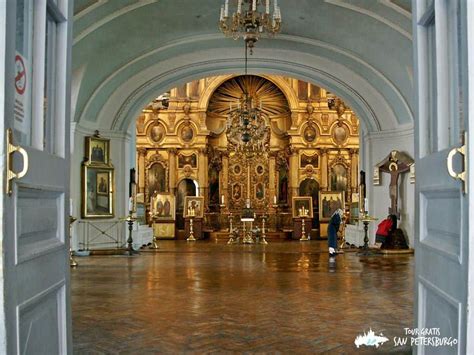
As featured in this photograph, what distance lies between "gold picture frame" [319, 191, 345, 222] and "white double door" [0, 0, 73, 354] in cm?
2078

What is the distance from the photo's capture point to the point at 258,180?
81.4ft

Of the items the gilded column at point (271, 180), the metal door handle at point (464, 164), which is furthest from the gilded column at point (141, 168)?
the metal door handle at point (464, 164)

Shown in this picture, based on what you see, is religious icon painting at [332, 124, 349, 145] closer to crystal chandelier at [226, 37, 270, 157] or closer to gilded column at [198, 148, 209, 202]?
crystal chandelier at [226, 37, 270, 157]

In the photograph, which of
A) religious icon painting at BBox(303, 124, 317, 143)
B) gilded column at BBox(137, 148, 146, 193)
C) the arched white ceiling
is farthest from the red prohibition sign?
religious icon painting at BBox(303, 124, 317, 143)

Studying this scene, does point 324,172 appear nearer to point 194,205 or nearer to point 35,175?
point 194,205

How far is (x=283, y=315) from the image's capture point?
5918 millimetres

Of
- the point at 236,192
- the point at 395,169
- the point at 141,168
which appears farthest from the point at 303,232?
the point at 395,169

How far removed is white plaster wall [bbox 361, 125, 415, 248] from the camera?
1512 cm

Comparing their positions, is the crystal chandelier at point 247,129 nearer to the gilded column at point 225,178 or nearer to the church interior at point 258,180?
the church interior at point 258,180

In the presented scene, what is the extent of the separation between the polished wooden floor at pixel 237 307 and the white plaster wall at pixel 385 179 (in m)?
4.12

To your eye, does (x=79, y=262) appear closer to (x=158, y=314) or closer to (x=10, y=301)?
(x=158, y=314)

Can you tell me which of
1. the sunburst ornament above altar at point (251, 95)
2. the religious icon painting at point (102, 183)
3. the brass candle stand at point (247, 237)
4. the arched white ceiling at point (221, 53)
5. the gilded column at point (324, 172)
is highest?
the sunburst ornament above altar at point (251, 95)

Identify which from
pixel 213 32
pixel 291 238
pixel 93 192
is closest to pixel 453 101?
pixel 213 32

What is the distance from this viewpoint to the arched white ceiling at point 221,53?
12.1 meters
